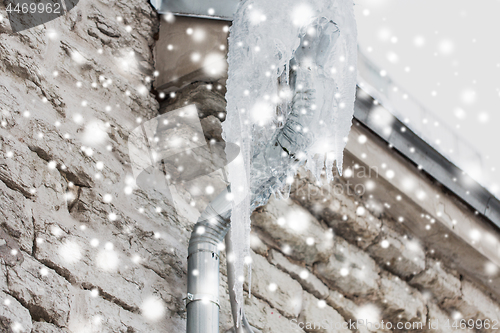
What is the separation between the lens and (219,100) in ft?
5.15

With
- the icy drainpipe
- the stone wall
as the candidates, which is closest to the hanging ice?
the icy drainpipe

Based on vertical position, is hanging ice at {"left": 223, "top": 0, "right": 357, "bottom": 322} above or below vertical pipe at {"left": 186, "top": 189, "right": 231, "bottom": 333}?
above

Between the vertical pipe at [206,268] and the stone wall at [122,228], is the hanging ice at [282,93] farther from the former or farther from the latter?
the stone wall at [122,228]

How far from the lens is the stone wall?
0.95m

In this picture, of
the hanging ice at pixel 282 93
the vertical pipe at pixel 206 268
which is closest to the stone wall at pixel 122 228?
the vertical pipe at pixel 206 268

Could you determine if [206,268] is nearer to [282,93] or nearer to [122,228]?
[122,228]

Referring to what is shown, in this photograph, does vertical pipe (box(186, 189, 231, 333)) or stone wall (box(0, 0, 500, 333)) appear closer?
stone wall (box(0, 0, 500, 333))

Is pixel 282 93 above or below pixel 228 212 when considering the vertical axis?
above

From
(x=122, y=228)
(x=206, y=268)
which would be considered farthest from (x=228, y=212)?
(x=122, y=228)

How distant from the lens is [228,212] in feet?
3.92

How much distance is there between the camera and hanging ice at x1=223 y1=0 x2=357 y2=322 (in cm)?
107

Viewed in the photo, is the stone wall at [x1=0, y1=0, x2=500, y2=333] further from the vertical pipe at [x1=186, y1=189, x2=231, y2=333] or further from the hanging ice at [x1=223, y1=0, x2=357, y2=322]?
the hanging ice at [x1=223, y1=0, x2=357, y2=322]

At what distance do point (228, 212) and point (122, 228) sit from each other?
0.28 metres

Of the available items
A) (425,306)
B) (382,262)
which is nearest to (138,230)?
(382,262)
